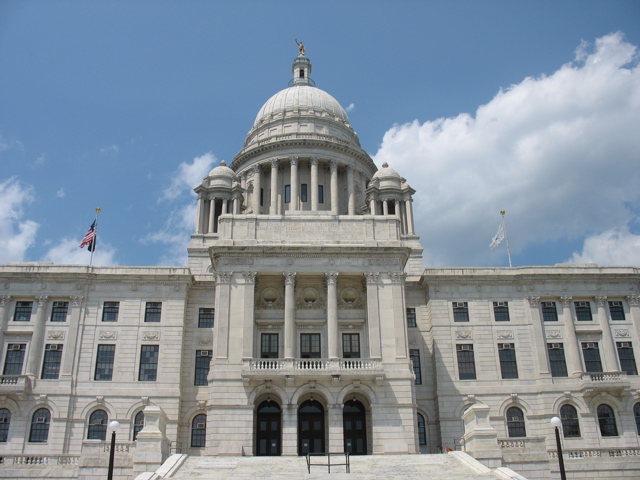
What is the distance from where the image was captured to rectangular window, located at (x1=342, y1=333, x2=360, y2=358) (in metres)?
42.5

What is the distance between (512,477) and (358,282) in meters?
19.1

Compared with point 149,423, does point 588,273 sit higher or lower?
higher

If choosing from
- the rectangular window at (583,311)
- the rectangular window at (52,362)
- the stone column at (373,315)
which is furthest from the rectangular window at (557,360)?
the rectangular window at (52,362)

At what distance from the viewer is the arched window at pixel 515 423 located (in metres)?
43.2

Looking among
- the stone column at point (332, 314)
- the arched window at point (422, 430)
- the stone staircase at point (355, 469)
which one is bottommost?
the stone staircase at point (355, 469)

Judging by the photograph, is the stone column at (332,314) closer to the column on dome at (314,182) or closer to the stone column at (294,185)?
the column on dome at (314,182)

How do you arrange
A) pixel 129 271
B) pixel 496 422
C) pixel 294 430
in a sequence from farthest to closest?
pixel 129 271 < pixel 496 422 < pixel 294 430

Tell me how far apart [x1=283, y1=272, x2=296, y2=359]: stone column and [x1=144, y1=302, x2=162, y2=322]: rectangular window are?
1028 centimetres

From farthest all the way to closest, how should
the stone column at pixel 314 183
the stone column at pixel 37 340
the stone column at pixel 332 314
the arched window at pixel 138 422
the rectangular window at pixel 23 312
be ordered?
1. the stone column at pixel 314 183
2. the rectangular window at pixel 23 312
3. the stone column at pixel 37 340
4. the arched window at pixel 138 422
5. the stone column at pixel 332 314

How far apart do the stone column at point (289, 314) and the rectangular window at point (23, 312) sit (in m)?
18.8

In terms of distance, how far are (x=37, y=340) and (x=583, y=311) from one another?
39695 millimetres

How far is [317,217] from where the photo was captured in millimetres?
44250

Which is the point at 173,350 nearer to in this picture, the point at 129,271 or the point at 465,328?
the point at 129,271

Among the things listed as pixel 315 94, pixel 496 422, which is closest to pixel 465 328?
pixel 496 422
